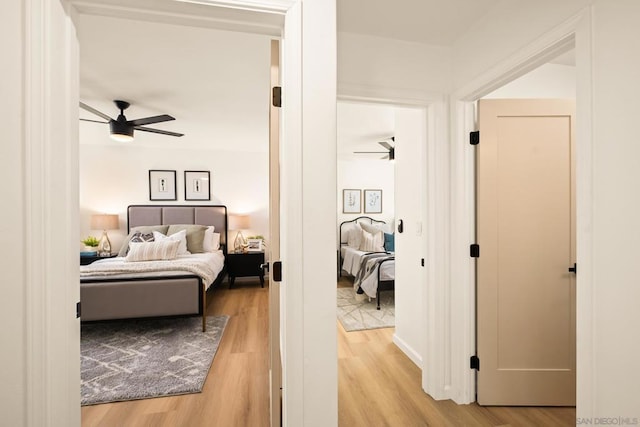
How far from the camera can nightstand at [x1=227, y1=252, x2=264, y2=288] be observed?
4777 mm

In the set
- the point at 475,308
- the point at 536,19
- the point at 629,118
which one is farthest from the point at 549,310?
the point at 536,19

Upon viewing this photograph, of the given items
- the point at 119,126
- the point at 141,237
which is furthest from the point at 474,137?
the point at 141,237

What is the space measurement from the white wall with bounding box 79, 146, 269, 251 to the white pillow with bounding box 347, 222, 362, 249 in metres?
1.66

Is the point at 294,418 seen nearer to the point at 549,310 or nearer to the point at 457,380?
the point at 457,380

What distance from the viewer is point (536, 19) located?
55.0 inches

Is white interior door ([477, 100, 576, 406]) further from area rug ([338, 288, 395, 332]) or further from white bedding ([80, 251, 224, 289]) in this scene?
white bedding ([80, 251, 224, 289])

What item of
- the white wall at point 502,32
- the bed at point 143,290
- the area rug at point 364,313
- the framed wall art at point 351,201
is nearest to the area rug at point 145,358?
the bed at point 143,290

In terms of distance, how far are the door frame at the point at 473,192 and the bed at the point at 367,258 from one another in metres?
1.83

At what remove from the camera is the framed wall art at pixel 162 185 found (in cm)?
499

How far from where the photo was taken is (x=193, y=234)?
4.55m

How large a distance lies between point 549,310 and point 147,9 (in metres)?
2.67

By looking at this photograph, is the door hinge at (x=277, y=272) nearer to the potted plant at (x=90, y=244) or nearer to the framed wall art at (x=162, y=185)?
the framed wall art at (x=162, y=185)

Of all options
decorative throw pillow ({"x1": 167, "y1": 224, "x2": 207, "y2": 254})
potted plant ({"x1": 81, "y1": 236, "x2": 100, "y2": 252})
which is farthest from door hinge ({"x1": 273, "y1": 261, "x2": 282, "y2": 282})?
potted plant ({"x1": 81, "y1": 236, "x2": 100, "y2": 252})

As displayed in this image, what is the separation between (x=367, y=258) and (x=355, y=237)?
1263 mm
